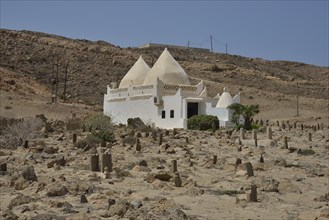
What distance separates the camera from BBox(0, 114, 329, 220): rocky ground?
10125 millimetres

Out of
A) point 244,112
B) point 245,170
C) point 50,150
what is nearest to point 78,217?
point 245,170

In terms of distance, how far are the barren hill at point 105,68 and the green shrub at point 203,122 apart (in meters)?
25.4

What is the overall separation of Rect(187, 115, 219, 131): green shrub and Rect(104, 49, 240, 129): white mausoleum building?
912 mm

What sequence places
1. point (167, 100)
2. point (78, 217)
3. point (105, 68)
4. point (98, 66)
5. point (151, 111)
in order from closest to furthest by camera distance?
→ point (78, 217), point (167, 100), point (151, 111), point (105, 68), point (98, 66)

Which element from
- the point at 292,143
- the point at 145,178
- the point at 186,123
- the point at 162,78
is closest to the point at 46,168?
the point at 145,178

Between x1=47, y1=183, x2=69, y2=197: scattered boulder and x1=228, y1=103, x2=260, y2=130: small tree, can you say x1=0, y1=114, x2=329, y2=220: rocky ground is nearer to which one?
x1=47, y1=183, x2=69, y2=197: scattered boulder

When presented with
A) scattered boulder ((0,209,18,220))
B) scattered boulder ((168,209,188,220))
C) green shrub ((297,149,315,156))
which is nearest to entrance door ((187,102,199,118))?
green shrub ((297,149,315,156))

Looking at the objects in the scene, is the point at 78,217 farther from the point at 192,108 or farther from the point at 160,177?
the point at 192,108

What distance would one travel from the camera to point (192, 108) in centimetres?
3762

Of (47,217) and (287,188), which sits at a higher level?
(287,188)

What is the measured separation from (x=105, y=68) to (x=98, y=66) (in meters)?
1.05

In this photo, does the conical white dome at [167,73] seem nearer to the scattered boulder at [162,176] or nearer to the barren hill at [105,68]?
the barren hill at [105,68]

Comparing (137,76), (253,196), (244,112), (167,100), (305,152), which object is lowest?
(253,196)

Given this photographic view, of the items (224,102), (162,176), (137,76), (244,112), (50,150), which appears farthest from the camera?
(137,76)
